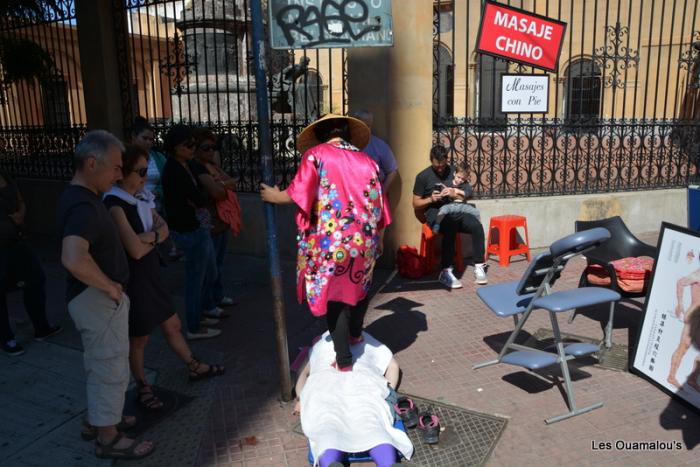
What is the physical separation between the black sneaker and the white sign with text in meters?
5.79

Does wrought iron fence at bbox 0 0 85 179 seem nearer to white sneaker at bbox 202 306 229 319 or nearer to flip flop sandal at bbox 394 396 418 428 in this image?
white sneaker at bbox 202 306 229 319

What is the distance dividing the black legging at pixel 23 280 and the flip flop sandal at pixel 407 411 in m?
3.23

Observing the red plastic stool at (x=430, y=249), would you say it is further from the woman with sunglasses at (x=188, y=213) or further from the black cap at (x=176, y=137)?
the black cap at (x=176, y=137)

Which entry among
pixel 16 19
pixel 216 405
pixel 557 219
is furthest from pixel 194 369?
pixel 16 19

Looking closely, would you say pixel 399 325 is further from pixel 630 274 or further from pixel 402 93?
pixel 402 93

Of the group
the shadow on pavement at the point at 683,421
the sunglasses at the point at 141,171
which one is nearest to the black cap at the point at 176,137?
the sunglasses at the point at 141,171

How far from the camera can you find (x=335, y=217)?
354 centimetres

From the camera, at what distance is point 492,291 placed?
4266 mm

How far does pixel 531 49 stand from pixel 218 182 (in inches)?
180

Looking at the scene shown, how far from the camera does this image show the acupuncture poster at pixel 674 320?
3521 millimetres

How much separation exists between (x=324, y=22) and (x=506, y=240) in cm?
418

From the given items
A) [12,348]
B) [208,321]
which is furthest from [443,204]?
[12,348]

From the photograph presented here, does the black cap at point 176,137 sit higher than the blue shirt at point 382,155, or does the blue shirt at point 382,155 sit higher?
the black cap at point 176,137

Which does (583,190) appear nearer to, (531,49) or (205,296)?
(531,49)
